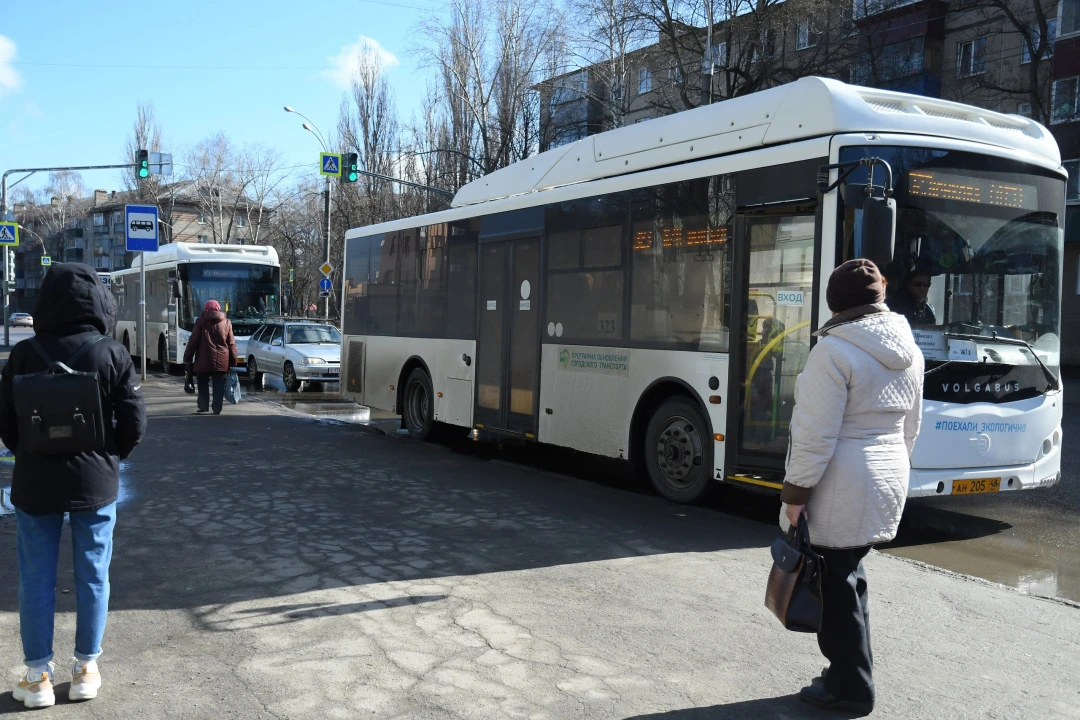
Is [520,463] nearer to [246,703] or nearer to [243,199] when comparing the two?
[246,703]

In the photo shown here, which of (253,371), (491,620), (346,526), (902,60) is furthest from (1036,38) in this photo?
(491,620)

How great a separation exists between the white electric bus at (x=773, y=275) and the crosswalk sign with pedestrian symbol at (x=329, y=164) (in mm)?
19451

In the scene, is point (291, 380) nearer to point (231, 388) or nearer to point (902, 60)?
point (231, 388)

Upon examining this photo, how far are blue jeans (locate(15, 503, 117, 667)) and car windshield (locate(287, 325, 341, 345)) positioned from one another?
18.0 meters

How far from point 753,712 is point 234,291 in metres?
22.8

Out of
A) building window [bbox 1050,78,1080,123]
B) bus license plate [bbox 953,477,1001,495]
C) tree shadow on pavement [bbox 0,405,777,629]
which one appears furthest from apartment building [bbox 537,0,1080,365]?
bus license plate [bbox 953,477,1001,495]

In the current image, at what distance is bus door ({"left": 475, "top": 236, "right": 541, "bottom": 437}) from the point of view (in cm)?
1048

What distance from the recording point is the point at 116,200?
114062 mm

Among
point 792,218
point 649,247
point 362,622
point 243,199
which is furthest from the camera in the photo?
point 243,199

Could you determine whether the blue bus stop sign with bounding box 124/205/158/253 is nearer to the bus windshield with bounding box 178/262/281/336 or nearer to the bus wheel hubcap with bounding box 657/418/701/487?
the bus windshield with bounding box 178/262/281/336

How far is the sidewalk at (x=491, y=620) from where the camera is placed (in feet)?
13.5

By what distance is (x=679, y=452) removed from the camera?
8.60 meters

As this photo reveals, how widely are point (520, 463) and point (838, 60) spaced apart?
21096 mm

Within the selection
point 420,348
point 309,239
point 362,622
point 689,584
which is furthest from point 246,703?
point 309,239
